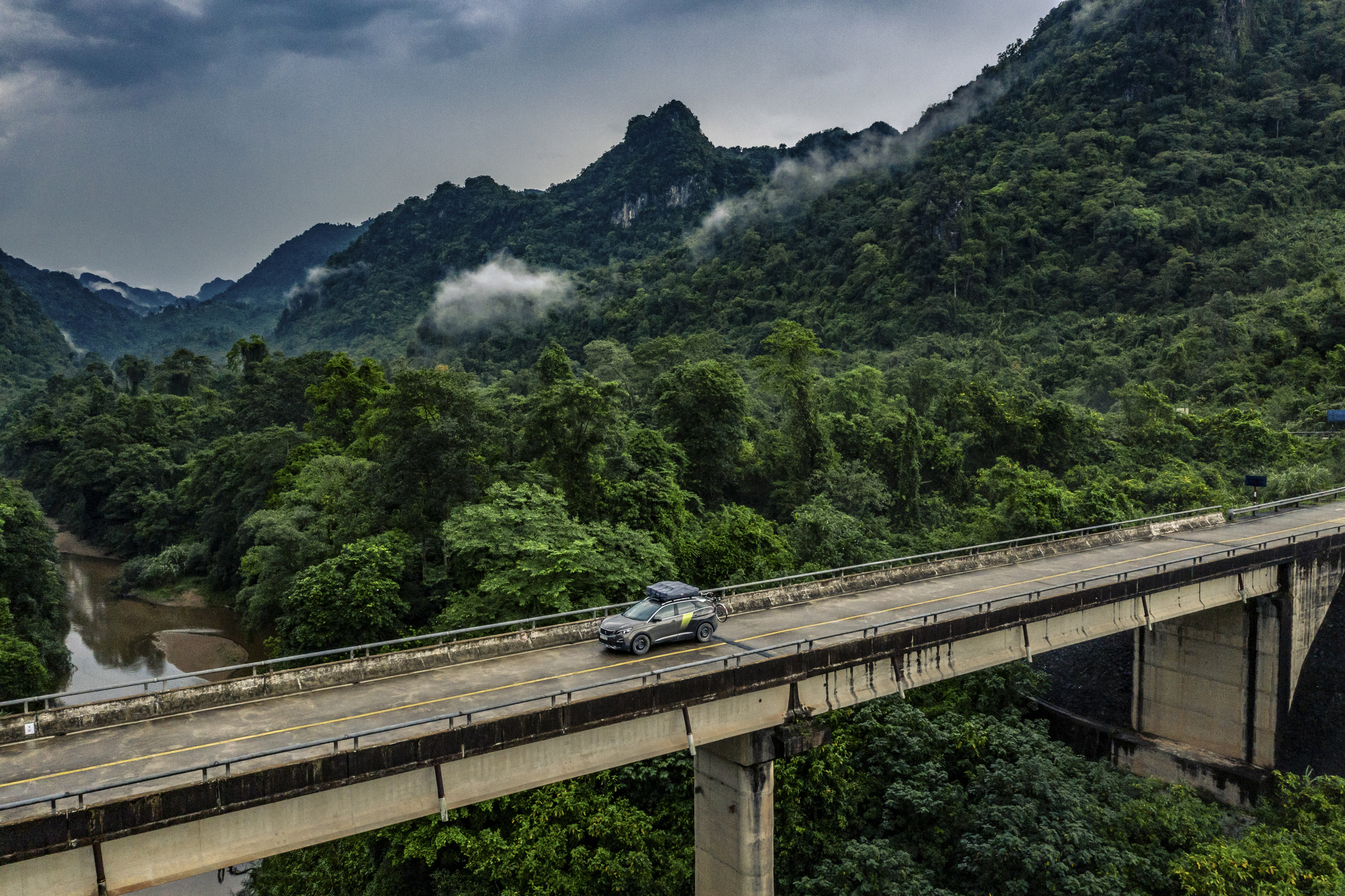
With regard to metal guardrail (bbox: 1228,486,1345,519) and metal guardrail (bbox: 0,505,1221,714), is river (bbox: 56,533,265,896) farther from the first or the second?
metal guardrail (bbox: 1228,486,1345,519)

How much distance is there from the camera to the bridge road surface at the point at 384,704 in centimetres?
1447

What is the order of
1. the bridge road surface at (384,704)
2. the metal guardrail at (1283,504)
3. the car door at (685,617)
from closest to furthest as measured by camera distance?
1. the bridge road surface at (384,704)
2. the car door at (685,617)
3. the metal guardrail at (1283,504)

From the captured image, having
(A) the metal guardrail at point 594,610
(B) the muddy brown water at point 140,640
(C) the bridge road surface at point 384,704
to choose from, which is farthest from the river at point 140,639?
(C) the bridge road surface at point 384,704

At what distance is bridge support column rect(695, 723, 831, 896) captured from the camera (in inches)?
803

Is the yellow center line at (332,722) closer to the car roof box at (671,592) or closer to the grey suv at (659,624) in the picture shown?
the grey suv at (659,624)

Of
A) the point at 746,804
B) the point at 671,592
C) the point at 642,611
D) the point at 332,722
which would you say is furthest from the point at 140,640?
the point at 746,804

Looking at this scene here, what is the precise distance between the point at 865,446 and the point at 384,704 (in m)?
45.7

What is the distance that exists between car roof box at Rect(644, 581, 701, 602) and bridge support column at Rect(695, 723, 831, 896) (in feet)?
12.3

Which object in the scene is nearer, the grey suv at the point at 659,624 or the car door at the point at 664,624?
the grey suv at the point at 659,624

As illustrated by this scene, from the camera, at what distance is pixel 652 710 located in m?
18.0

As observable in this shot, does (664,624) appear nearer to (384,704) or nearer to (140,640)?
(384,704)

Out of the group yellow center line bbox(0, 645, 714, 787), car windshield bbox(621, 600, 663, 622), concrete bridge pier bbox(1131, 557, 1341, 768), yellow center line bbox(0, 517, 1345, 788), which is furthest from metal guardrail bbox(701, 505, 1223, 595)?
yellow center line bbox(0, 645, 714, 787)

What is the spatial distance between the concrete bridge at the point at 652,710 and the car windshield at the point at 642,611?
41.8 inches

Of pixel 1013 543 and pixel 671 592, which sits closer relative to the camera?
pixel 671 592
